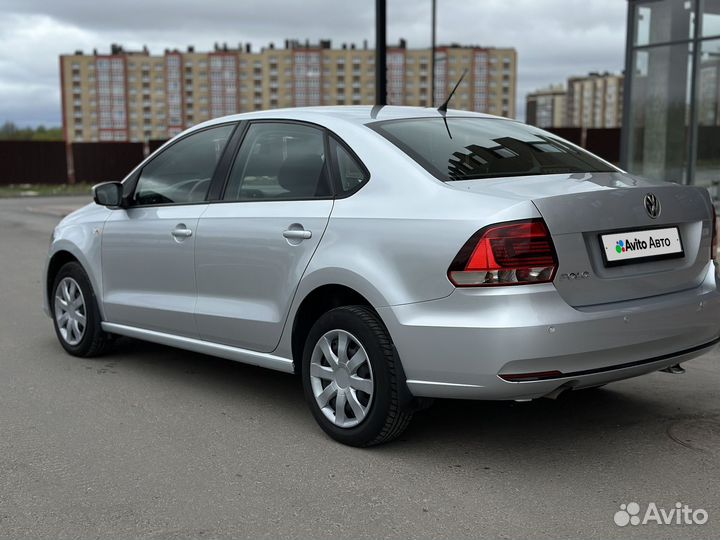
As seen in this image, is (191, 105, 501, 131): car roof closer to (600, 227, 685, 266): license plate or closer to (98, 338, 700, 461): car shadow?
(600, 227, 685, 266): license plate

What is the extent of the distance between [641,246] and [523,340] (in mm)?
788

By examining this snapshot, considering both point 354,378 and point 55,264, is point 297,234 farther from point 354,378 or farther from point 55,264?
point 55,264

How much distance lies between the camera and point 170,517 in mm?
3430

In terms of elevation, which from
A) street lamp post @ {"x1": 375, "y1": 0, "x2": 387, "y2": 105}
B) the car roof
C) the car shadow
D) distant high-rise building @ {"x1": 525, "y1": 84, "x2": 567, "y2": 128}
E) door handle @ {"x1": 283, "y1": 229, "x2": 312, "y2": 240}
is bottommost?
the car shadow

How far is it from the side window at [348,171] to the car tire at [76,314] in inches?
96.5

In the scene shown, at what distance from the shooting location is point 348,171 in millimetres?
4391

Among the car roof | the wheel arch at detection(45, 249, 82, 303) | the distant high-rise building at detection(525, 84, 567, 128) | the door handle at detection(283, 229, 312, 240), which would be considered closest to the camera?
the door handle at detection(283, 229, 312, 240)

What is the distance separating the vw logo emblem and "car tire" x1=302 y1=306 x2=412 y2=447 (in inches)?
51.2

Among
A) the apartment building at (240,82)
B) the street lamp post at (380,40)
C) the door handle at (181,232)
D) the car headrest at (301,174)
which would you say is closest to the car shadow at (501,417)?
the door handle at (181,232)

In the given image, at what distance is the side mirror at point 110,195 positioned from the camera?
5762mm

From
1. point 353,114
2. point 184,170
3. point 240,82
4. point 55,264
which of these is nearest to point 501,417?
point 353,114

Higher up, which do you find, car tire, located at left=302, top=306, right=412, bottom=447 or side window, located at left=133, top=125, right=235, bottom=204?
side window, located at left=133, top=125, right=235, bottom=204

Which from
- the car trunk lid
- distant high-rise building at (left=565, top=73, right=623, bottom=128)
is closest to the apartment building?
distant high-rise building at (left=565, top=73, right=623, bottom=128)

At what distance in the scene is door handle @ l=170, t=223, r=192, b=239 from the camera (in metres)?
5.12
